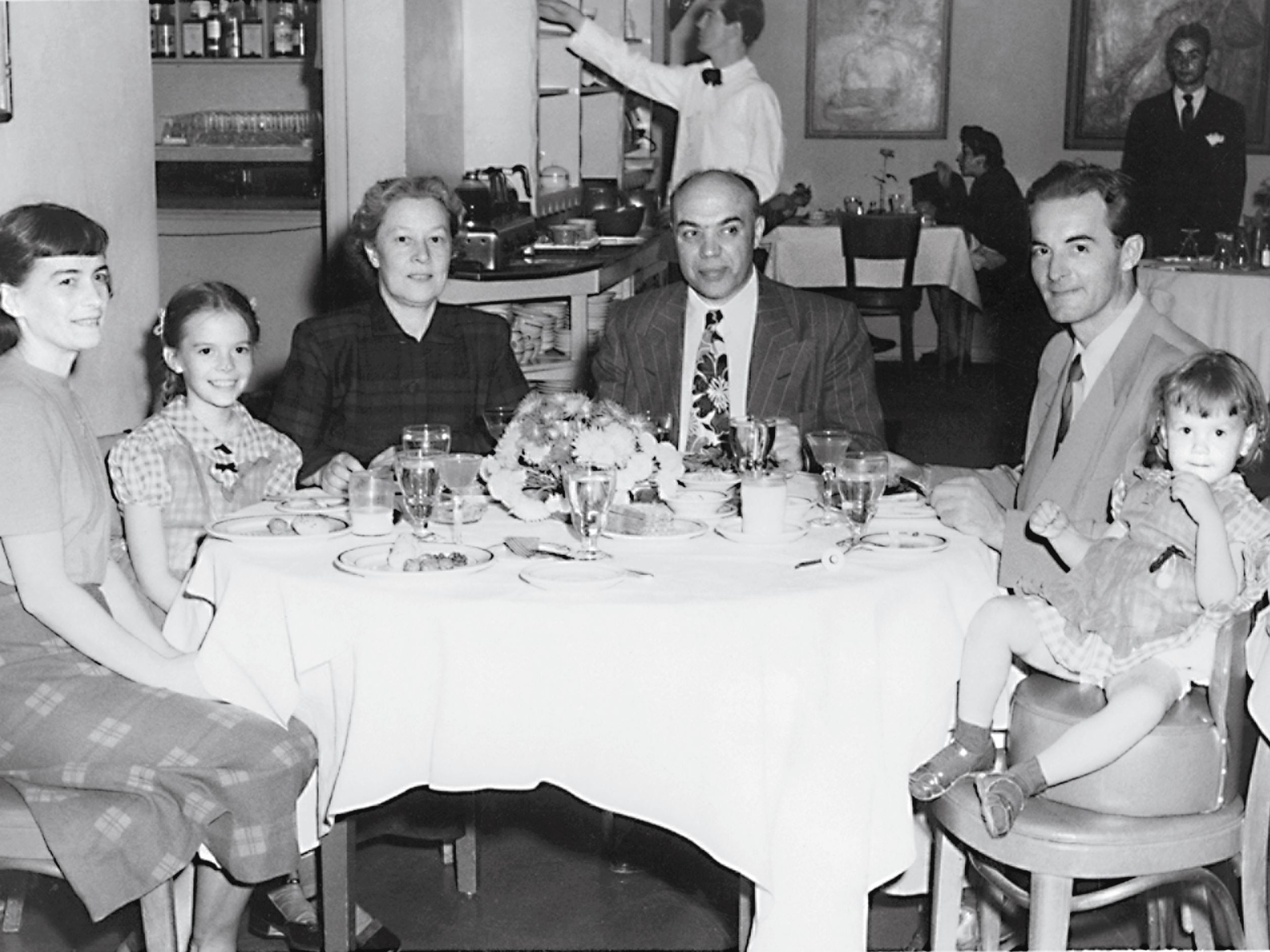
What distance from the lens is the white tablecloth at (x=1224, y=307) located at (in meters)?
6.45

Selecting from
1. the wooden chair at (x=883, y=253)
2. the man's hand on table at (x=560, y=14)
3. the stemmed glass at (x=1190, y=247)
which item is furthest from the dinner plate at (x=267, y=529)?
the wooden chair at (x=883, y=253)

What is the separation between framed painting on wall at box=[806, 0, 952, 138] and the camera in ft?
35.7

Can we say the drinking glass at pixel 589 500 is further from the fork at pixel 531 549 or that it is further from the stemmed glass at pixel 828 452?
the stemmed glass at pixel 828 452

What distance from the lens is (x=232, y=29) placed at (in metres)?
9.06

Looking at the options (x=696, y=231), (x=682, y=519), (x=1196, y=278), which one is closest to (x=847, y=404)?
(x=696, y=231)

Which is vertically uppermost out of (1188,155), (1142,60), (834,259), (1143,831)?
(1142,60)

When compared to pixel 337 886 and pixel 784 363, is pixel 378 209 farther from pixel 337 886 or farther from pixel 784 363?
pixel 337 886

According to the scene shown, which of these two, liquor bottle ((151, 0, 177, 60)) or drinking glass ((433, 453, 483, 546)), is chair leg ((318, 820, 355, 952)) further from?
liquor bottle ((151, 0, 177, 60))

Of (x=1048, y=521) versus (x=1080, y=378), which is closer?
(x=1048, y=521)

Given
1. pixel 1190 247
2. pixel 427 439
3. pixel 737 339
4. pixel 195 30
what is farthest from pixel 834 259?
pixel 427 439

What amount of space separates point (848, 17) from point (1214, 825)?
955 cm

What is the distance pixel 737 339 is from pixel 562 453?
1198 millimetres

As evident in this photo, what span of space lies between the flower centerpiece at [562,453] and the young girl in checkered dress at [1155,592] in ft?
1.87

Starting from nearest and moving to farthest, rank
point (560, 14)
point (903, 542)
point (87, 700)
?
1. point (87, 700)
2. point (903, 542)
3. point (560, 14)
